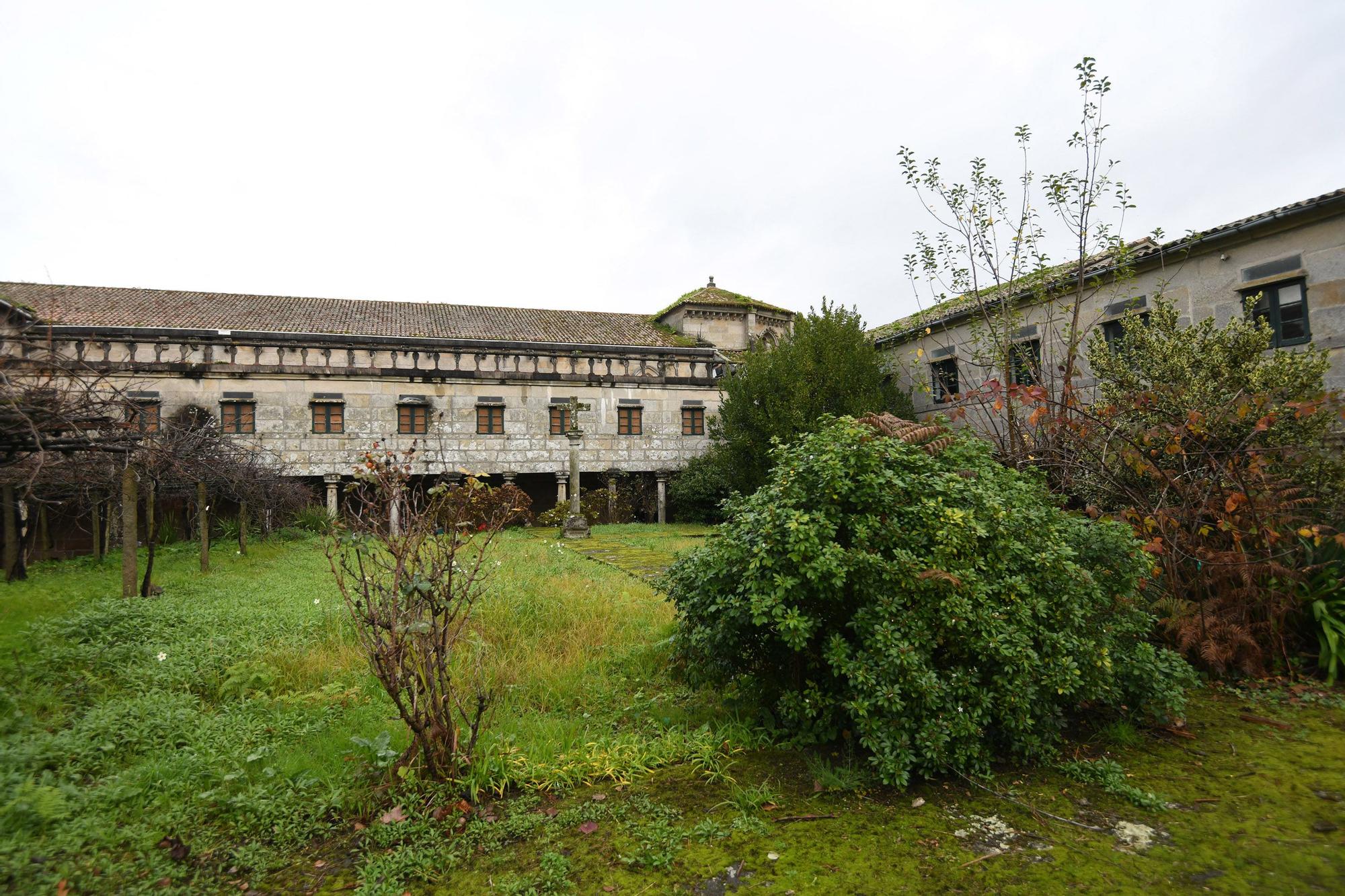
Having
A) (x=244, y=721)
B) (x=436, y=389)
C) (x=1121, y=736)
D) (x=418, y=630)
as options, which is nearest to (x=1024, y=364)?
(x=1121, y=736)

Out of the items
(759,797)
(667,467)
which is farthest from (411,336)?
(759,797)

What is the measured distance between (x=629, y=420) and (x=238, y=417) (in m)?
11.9

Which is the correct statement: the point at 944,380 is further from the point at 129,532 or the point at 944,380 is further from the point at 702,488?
the point at 129,532

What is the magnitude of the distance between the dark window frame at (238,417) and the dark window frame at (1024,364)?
792 inches

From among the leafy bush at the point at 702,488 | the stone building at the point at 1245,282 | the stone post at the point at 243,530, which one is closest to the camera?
the stone building at the point at 1245,282

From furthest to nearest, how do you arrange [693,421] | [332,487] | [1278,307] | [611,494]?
[693,421] < [611,494] < [332,487] < [1278,307]

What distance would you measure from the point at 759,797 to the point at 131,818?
319 cm

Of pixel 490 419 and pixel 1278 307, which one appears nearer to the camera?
pixel 1278 307

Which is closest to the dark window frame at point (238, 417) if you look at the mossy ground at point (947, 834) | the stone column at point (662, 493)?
the stone column at point (662, 493)

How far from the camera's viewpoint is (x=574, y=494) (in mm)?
18750

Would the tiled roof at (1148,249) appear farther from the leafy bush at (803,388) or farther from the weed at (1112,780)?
the weed at (1112,780)

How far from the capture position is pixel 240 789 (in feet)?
12.2

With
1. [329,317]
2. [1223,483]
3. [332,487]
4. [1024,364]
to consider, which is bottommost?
[1223,483]

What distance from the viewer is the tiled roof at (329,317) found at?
71.9 ft
